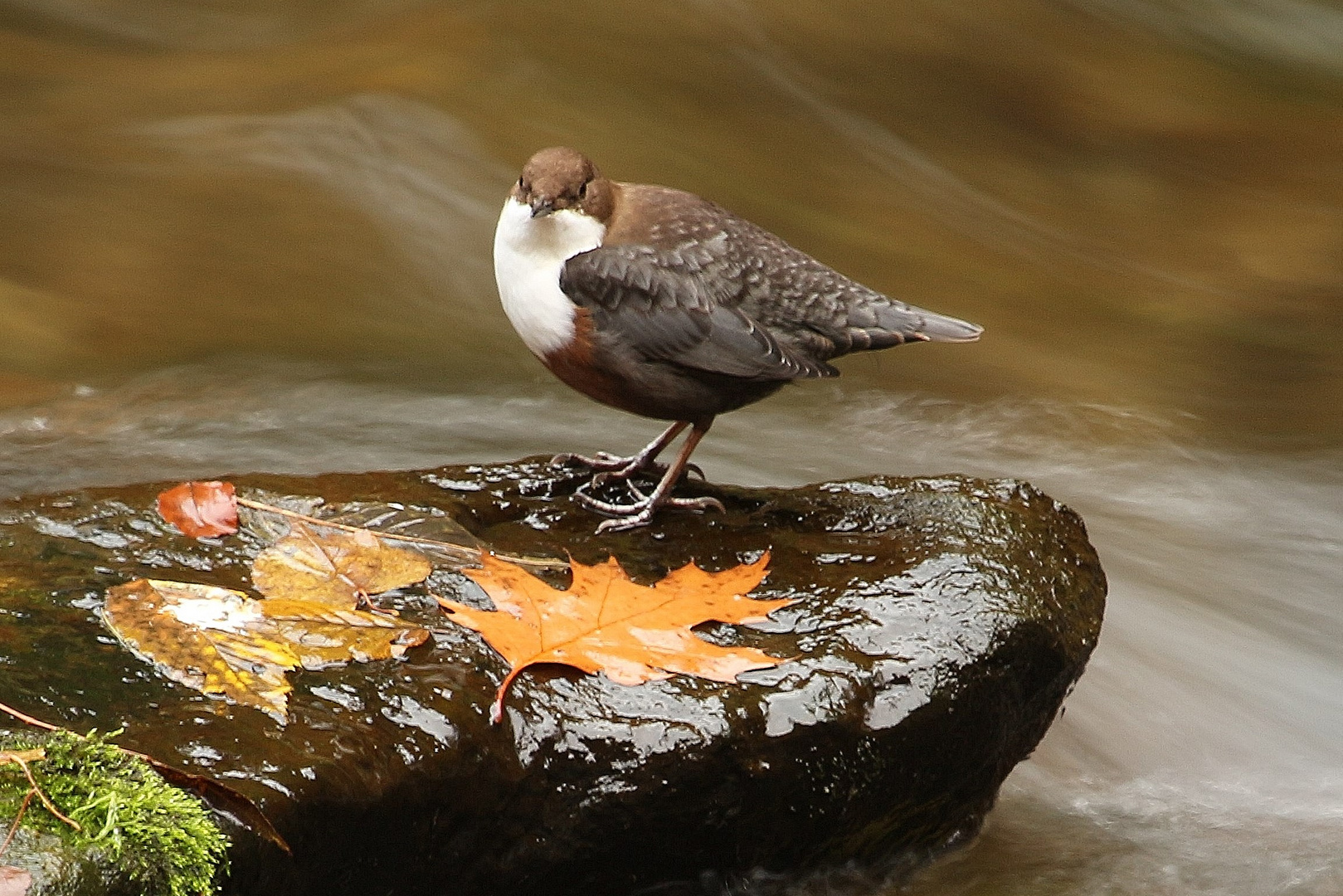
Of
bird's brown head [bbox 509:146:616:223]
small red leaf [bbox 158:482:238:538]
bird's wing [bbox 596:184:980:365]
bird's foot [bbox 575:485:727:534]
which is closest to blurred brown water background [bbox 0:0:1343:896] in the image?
bird's foot [bbox 575:485:727:534]

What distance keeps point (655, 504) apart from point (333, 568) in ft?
3.19

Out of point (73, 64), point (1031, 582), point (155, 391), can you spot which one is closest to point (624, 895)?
point (1031, 582)

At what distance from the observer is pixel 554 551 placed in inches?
136

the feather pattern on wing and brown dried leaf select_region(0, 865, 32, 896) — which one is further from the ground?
the feather pattern on wing

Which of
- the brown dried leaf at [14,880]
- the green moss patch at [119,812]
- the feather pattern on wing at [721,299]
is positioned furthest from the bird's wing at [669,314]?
the brown dried leaf at [14,880]

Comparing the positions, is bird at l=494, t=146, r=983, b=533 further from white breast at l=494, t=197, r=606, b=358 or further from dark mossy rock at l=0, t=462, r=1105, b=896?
dark mossy rock at l=0, t=462, r=1105, b=896

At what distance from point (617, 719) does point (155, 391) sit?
4142mm

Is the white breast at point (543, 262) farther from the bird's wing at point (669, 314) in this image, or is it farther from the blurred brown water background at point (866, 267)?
the blurred brown water background at point (866, 267)

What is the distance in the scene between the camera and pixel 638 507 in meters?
3.75

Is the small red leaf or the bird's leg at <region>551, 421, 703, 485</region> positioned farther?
the bird's leg at <region>551, 421, 703, 485</region>

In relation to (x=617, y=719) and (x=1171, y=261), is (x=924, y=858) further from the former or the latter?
(x=1171, y=261)

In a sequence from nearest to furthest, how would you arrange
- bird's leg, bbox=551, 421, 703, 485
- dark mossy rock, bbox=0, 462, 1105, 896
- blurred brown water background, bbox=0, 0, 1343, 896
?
dark mossy rock, bbox=0, 462, 1105, 896 → bird's leg, bbox=551, 421, 703, 485 → blurred brown water background, bbox=0, 0, 1343, 896

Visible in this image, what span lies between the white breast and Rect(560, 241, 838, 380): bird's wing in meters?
0.04

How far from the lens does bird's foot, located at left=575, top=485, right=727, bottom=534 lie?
3699 mm
